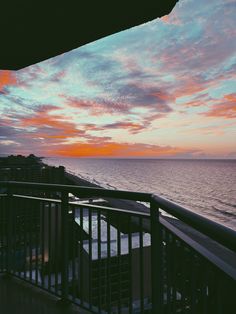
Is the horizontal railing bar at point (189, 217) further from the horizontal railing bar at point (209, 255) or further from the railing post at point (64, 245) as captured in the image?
the railing post at point (64, 245)

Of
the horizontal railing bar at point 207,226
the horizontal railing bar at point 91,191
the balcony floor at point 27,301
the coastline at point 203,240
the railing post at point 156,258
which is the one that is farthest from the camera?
the balcony floor at point 27,301

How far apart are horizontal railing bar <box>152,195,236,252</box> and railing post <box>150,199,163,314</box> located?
0.32 meters

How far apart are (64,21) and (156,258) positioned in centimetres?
245

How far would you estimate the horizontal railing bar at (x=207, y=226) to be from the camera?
2.92ft

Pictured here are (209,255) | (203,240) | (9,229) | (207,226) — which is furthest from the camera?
(203,240)

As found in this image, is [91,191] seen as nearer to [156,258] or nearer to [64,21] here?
[156,258]

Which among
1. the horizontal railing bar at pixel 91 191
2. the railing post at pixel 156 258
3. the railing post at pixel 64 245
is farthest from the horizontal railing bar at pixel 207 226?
the railing post at pixel 64 245

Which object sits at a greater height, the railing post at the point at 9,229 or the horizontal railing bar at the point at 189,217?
the horizontal railing bar at the point at 189,217

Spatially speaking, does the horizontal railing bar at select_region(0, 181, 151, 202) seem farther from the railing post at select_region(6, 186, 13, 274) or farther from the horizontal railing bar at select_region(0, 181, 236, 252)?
the railing post at select_region(6, 186, 13, 274)

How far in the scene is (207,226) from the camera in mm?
1044

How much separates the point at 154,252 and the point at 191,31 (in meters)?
11.0

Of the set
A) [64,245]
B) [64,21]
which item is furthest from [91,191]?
[64,21]

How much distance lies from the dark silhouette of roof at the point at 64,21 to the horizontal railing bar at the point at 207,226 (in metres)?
1.90

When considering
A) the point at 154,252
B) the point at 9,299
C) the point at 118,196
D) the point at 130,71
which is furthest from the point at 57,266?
the point at 130,71
